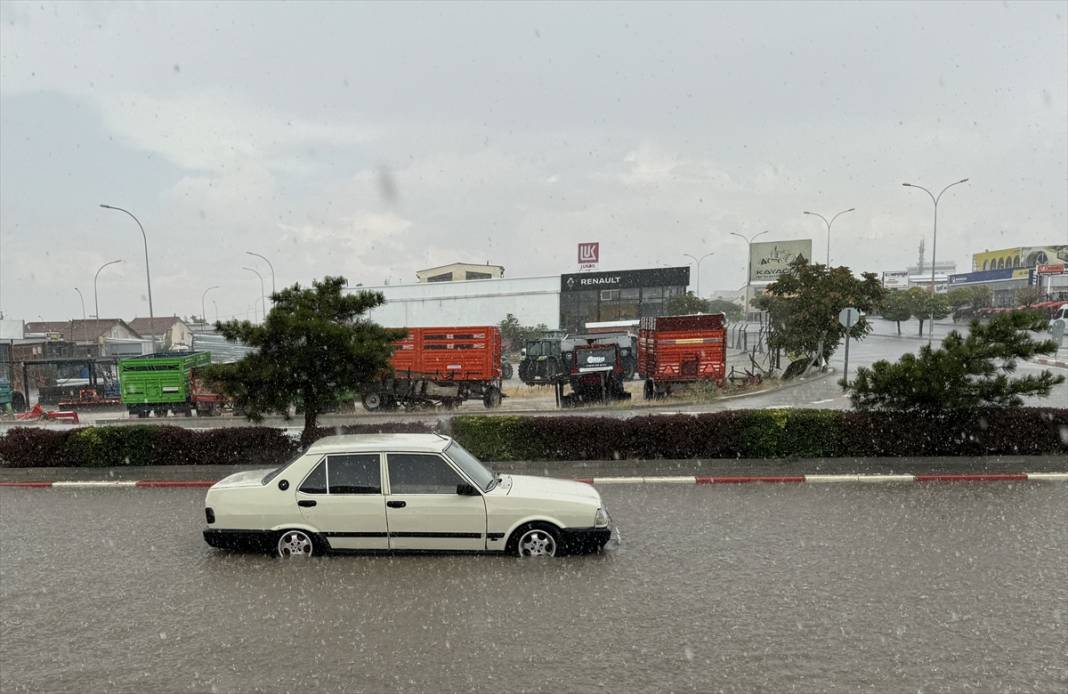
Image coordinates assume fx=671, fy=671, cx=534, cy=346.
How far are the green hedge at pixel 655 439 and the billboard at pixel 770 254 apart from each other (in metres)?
58.2

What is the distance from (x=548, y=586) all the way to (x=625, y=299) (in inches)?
2448

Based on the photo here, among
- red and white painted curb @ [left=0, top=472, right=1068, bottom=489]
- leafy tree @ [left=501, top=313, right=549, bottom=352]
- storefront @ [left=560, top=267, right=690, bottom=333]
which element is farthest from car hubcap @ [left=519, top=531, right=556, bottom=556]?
storefront @ [left=560, top=267, right=690, bottom=333]

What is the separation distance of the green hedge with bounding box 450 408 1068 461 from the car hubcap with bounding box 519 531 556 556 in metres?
4.78

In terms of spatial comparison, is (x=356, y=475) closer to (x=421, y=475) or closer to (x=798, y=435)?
(x=421, y=475)

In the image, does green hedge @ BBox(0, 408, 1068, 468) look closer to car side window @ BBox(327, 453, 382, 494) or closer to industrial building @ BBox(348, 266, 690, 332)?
car side window @ BBox(327, 453, 382, 494)

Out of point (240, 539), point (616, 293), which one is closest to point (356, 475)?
point (240, 539)

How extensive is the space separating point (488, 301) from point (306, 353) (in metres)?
54.7

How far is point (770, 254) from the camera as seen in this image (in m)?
69.2

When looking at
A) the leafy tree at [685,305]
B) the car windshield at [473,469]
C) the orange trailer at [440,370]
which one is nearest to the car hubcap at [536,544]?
the car windshield at [473,469]

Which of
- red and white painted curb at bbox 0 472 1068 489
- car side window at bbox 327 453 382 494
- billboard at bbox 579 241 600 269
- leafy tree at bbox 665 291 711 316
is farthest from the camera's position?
billboard at bbox 579 241 600 269

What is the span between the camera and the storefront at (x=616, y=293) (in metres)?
66.1

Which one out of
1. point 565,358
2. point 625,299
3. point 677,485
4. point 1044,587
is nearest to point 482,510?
point 677,485

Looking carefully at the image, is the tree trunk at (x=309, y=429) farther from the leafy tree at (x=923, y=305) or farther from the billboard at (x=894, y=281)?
the billboard at (x=894, y=281)

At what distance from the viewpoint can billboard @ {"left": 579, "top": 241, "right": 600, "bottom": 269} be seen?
75.7m
